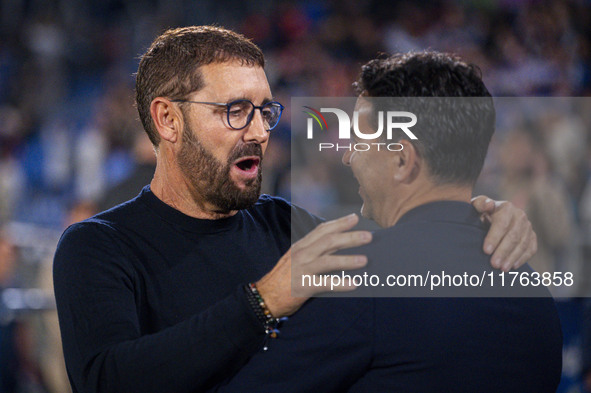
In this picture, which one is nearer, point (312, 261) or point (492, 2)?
point (312, 261)

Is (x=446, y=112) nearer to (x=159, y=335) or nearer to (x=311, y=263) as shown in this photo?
(x=311, y=263)

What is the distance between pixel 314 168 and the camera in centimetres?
588

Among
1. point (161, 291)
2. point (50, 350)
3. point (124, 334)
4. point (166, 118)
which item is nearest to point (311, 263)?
point (124, 334)

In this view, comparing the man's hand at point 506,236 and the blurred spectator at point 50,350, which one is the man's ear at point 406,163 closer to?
the man's hand at point 506,236

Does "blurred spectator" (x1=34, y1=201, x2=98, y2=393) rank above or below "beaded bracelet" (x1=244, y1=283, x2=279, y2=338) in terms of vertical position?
Result: below

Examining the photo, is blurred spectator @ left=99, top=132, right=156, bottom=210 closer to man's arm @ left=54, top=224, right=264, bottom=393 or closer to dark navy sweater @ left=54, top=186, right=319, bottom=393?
dark navy sweater @ left=54, top=186, right=319, bottom=393

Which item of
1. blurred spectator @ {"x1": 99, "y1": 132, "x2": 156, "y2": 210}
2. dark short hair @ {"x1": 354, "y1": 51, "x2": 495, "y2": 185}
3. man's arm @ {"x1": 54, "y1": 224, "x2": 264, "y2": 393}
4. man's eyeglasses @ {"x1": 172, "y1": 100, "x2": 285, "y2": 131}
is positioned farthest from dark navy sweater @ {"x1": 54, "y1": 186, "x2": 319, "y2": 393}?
blurred spectator @ {"x1": 99, "y1": 132, "x2": 156, "y2": 210}

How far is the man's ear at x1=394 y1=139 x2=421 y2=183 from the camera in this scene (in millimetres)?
1445

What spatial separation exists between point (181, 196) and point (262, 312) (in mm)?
671

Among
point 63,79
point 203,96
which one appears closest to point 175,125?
point 203,96

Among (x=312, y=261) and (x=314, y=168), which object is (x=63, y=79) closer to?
(x=314, y=168)

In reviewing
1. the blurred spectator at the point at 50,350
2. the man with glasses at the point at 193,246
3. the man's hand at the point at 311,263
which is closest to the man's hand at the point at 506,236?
the man with glasses at the point at 193,246

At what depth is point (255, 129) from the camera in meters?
1.83

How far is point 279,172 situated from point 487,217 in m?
4.14
